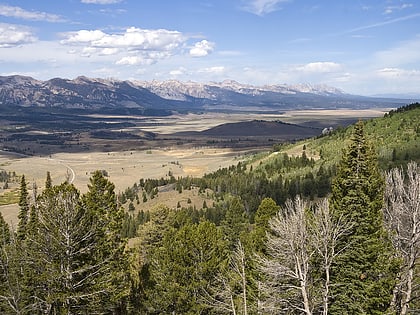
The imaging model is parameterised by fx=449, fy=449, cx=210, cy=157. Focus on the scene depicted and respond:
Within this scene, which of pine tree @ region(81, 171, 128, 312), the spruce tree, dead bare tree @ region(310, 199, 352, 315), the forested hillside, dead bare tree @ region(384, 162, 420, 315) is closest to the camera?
dead bare tree @ region(310, 199, 352, 315)

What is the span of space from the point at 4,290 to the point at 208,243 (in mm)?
14830

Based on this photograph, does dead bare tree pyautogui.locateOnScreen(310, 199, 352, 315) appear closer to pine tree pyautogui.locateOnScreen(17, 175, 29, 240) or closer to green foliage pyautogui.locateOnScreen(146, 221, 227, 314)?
green foliage pyautogui.locateOnScreen(146, 221, 227, 314)

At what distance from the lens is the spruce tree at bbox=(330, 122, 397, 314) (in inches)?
1041

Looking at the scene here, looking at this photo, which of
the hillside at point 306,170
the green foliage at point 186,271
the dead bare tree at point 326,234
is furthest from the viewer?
the hillside at point 306,170

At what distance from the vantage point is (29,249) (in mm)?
26609

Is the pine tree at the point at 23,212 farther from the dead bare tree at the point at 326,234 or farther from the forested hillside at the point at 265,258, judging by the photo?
the dead bare tree at the point at 326,234

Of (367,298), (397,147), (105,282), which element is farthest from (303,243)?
(397,147)

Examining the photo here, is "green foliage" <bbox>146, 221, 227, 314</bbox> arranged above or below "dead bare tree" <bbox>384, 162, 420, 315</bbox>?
below

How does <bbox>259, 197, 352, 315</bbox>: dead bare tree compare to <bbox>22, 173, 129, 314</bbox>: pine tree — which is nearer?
<bbox>259, 197, 352, 315</bbox>: dead bare tree

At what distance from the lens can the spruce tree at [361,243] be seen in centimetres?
2645

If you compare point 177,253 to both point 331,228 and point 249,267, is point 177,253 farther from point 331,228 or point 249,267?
point 331,228

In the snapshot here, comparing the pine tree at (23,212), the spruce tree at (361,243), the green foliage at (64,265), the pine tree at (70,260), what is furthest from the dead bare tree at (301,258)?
the pine tree at (23,212)

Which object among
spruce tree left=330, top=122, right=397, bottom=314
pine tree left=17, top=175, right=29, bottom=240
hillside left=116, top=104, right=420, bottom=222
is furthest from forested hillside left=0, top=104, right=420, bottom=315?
hillside left=116, top=104, right=420, bottom=222

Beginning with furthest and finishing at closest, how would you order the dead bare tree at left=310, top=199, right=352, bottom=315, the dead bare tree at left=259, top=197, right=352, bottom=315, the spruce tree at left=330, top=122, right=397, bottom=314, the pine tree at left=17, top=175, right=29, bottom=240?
1. the pine tree at left=17, top=175, right=29, bottom=240
2. the spruce tree at left=330, top=122, right=397, bottom=314
3. the dead bare tree at left=310, top=199, right=352, bottom=315
4. the dead bare tree at left=259, top=197, right=352, bottom=315
